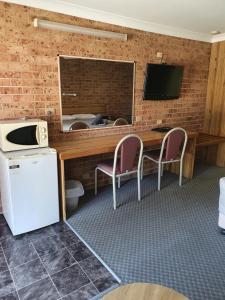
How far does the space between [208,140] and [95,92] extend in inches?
83.3

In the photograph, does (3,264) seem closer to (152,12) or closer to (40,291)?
(40,291)

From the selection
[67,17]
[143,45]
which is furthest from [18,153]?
[143,45]

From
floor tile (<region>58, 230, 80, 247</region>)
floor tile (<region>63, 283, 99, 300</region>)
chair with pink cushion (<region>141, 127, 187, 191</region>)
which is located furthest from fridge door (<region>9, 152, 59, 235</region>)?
chair with pink cushion (<region>141, 127, 187, 191</region>)

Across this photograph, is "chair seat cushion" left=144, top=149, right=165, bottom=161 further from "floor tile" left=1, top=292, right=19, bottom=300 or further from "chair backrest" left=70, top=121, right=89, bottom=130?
"floor tile" left=1, top=292, right=19, bottom=300

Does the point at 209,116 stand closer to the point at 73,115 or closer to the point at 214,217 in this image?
the point at 214,217

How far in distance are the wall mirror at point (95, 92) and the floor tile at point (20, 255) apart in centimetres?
144

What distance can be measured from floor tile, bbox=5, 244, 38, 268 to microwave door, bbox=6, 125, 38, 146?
0.98 meters

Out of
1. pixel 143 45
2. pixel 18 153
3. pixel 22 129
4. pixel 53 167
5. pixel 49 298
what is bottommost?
pixel 49 298

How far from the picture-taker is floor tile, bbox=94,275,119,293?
1.70 meters

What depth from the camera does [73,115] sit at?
3041 millimetres

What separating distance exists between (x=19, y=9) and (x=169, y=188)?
2853 millimetres

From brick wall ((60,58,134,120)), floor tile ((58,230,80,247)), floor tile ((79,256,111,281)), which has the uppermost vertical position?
brick wall ((60,58,134,120))

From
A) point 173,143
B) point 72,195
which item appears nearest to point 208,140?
point 173,143

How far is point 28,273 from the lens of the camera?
1838 mm
